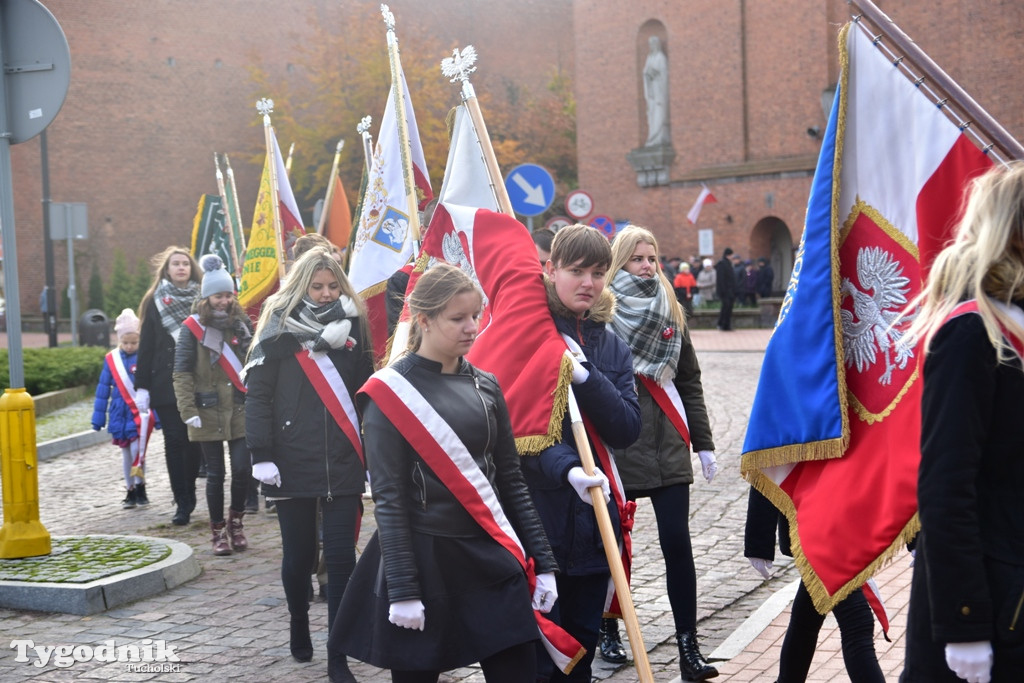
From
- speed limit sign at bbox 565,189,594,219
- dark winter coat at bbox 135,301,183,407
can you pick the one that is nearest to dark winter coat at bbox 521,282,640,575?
dark winter coat at bbox 135,301,183,407

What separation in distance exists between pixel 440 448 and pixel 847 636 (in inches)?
60.3

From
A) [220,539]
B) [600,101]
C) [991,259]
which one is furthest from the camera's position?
[600,101]

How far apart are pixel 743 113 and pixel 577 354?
3312 cm

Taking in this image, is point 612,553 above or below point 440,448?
below

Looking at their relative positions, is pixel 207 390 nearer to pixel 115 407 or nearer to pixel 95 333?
pixel 115 407

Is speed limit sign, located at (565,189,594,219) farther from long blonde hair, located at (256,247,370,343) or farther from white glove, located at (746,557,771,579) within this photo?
white glove, located at (746,557,771,579)

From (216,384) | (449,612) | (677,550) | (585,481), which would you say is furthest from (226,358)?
(449,612)

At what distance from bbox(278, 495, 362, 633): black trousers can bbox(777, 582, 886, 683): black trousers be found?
220 cm

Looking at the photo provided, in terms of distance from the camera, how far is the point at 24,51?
7.58 metres

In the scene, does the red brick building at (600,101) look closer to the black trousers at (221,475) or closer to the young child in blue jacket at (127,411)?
the young child in blue jacket at (127,411)

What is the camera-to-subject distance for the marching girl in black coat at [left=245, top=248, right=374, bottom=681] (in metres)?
5.59

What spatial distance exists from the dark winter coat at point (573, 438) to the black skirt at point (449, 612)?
59cm

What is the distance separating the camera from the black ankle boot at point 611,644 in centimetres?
550

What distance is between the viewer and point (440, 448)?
12.1ft
